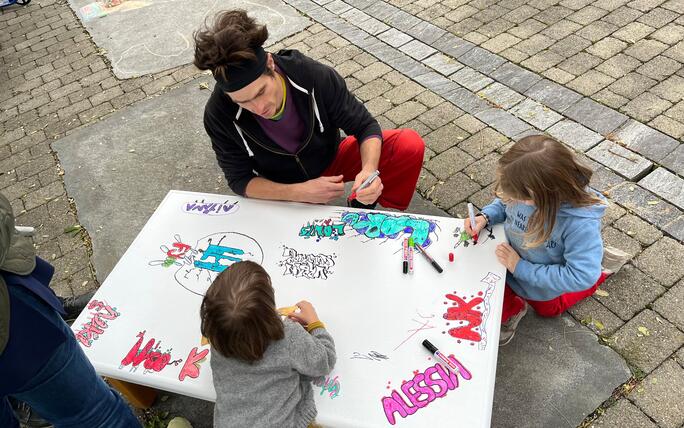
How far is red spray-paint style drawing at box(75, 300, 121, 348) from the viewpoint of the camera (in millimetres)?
2193

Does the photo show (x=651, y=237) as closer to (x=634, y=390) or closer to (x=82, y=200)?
(x=634, y=390)

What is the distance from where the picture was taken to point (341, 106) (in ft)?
8.50

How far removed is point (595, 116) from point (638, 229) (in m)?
0.98

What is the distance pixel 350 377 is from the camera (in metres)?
1.86

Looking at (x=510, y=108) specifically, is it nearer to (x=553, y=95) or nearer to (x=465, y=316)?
(x=553, y=95)

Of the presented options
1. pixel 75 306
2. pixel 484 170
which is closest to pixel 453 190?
pixel 484 170

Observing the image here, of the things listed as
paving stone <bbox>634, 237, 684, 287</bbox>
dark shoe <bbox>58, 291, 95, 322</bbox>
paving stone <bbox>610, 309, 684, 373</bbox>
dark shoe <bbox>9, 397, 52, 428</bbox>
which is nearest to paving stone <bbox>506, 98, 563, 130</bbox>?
paving stone <bbox>634, 237, 684, 287</bbox>

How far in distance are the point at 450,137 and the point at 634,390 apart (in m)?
1.93

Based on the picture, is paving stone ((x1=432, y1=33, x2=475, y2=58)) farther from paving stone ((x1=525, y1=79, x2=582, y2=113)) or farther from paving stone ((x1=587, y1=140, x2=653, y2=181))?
paving stone ((x1=587, y1=140, x2=653, y2=181))

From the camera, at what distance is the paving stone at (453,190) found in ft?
10.5

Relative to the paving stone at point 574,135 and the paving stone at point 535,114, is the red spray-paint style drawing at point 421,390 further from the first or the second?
the paving stone at point 535,114

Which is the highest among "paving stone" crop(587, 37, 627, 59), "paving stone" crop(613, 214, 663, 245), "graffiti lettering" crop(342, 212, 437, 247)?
"graffiti lettering" crop(342, 212, 437, 247)

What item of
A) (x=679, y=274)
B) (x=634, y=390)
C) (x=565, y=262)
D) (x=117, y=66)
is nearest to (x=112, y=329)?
(x=565, y=262)

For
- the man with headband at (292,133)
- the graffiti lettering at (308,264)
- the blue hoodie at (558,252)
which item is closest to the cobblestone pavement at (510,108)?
the blue hoodie at (558,252)
